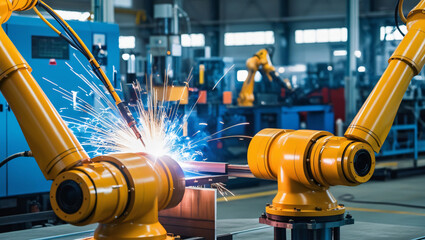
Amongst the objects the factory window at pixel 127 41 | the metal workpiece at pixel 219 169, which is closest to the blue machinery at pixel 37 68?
the metal workpiece at pixel 219 169

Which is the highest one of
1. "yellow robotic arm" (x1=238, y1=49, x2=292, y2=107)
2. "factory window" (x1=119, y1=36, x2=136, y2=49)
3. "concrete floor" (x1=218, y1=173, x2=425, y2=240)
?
"factory window" (x1=119, y1=36, x2=136, y2=49)

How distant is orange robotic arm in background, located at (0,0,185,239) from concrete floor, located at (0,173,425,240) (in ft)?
7.69

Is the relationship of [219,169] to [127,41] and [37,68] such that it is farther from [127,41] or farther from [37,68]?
[127,41]

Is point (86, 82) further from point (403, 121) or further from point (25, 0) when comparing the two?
point (403, 121)

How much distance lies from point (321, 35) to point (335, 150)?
26.1 meters

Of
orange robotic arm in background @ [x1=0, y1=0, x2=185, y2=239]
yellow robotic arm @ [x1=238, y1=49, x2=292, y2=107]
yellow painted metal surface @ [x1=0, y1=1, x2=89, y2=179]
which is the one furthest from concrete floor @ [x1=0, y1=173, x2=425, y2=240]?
yellow robotic arm @ [x1=238, y1=49, x2=292, y2=107]

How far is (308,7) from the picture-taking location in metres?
29.9

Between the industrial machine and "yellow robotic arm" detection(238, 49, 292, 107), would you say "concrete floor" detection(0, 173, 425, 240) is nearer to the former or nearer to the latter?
the industrial machine

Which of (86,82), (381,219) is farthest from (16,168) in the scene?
(381,219)

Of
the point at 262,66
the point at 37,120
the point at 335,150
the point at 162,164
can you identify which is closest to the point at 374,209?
the point at 335,150

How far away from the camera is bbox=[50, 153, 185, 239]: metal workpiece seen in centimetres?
332

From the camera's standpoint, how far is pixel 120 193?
3.41 metres

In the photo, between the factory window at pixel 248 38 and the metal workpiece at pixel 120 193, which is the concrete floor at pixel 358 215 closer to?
the metal workpiece at pixel 120 193

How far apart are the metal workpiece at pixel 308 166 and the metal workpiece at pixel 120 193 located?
2.53ft
